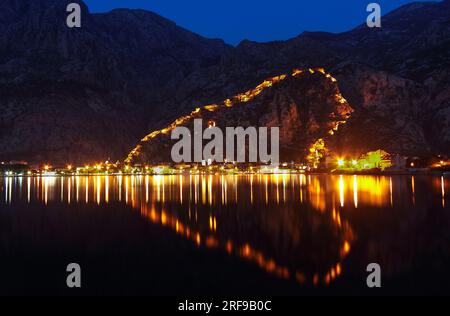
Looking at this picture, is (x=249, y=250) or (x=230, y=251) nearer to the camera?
(x=230, y=251)

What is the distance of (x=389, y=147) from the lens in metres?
188

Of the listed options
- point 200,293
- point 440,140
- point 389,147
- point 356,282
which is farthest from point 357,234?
point 440,140

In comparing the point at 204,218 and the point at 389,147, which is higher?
the point at 389,147

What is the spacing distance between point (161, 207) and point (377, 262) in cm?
2885

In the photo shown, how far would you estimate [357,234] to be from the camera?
86.9ft

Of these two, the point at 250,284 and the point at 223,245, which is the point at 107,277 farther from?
the point at 223,245

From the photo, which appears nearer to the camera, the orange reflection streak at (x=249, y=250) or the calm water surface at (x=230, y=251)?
the calm water surface at (x=230, y=251)

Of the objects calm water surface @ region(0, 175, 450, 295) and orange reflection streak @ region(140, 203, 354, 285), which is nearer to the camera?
calm water surface @ region(0, 175, 450, 295)

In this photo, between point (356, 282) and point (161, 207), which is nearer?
point (356, 282)
